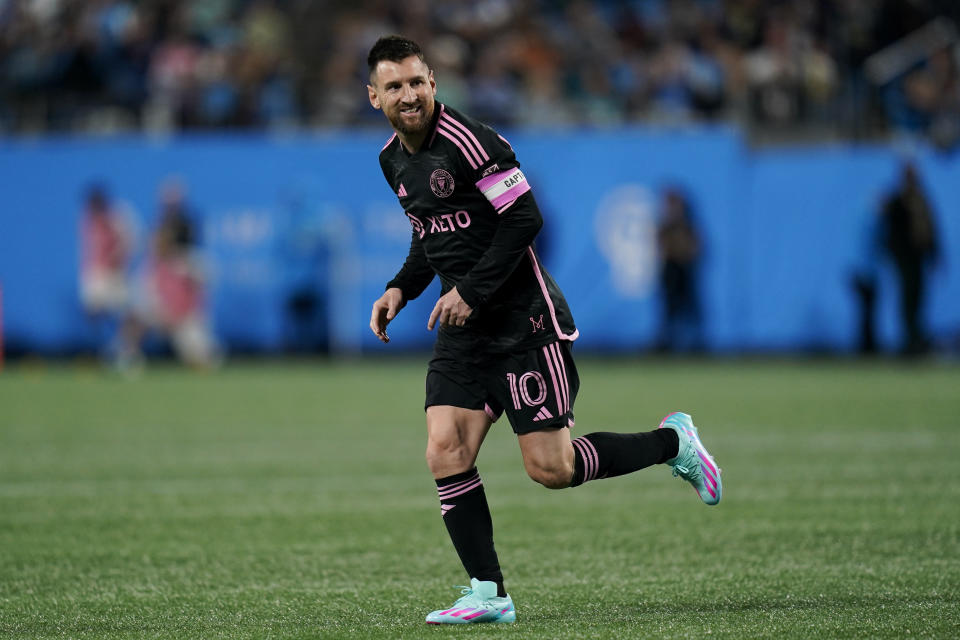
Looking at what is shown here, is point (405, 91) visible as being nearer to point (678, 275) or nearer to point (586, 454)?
point (586, 454)

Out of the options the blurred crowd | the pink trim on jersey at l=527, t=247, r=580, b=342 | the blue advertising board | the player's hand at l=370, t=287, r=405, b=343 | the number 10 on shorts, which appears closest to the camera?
the number 10 on shorts

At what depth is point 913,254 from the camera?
17.6 metres

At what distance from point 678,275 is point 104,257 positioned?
24.5 ft

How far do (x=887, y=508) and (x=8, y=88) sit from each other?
16.2m

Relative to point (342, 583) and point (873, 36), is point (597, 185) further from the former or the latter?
point (342, 583)

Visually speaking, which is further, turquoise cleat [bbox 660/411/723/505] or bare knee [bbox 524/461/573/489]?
turquoise cleat [bbox 660/411/723/505]

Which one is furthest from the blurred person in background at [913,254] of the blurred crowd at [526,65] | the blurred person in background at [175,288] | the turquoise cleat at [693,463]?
the turquoise cleat at [693,463]

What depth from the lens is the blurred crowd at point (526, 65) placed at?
19031 millimetres

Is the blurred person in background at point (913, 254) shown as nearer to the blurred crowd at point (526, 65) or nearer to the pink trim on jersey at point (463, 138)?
the blurred crowd at point (526, 65)

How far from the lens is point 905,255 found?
1762 cm

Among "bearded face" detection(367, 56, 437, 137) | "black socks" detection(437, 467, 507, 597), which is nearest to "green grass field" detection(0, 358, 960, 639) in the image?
"black socks" detection(437, 467, 507, 597)

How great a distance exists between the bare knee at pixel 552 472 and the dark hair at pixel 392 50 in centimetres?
151

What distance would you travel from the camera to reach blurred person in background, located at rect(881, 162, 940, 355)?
1758 centimetres

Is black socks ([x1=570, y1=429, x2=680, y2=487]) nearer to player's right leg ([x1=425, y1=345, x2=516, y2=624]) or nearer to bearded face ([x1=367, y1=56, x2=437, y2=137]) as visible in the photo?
player's right leg ([x1=425, y1=345, x2=516, y2=624])
